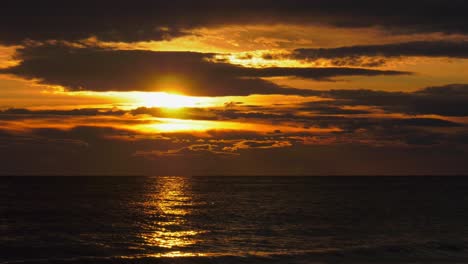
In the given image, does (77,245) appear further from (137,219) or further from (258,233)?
(137,219)

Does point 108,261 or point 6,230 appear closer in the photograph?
point 108,261

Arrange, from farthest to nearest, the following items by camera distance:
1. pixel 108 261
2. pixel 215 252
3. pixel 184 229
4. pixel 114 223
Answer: pixel 114 223, pixel 184 229, pixel 215 252, pixel 108 261

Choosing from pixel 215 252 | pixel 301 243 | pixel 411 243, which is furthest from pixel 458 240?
pixel 215 252

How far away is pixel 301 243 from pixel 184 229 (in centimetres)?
1503

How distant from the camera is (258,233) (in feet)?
183

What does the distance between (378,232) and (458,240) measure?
27.4 feet

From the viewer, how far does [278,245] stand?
159 feet

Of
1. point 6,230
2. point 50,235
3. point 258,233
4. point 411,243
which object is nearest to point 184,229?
point 258,233

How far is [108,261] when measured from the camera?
40.9m

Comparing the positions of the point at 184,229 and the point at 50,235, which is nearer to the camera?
the point at 50,235

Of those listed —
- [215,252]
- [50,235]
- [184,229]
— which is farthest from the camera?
[184,229]

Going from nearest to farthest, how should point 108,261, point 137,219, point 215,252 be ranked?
1. point 108,261
2. point 215,252
3. point 137,219

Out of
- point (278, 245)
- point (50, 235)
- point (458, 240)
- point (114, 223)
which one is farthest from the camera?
point (114, 223)

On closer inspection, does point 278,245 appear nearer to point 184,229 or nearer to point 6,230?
point 184,229
